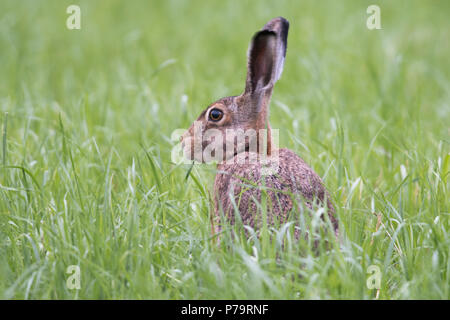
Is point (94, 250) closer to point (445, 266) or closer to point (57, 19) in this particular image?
point (445, 266)

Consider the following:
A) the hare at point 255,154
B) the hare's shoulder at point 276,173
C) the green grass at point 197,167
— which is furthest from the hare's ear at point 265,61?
the green grass at point 197,167

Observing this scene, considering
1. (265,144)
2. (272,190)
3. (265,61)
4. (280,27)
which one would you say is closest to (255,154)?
(265,144)

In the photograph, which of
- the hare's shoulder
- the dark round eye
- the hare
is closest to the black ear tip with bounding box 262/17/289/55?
the hare

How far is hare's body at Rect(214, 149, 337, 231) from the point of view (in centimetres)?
359

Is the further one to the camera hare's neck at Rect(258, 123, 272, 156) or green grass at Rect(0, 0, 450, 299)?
hare's neck at Rect(258, 123, 272, 156)

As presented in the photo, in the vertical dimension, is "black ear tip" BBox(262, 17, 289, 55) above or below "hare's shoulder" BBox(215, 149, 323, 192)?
above

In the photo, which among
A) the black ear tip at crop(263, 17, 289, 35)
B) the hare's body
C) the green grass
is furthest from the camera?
the black ear tip at crop(263, 17, 289, 35)

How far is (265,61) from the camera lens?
4.10 m

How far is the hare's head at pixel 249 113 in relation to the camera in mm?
4074

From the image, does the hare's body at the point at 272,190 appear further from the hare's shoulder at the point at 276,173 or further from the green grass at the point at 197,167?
the green grass at the point at 197,167

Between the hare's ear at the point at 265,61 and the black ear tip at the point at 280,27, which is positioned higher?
the black ear tip at the point at 280,27

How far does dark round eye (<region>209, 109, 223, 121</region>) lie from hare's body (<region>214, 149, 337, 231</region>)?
17.4 inches

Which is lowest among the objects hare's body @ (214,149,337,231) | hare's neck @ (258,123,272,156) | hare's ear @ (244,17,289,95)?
hare's body @ (214,149,337,231)

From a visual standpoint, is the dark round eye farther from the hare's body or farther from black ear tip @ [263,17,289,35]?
black ear tip @ [263,17,289,35]
